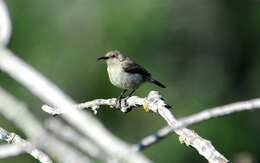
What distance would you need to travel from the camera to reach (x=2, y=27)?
1.90 m

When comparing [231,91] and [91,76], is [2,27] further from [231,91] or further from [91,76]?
[231,91]

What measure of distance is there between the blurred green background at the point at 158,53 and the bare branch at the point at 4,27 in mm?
12203

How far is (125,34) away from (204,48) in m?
3.29

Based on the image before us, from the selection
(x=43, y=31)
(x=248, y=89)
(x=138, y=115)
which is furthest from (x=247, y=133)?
(x=43, y=31)

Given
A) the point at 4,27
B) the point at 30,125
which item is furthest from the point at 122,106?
the point at 30,125

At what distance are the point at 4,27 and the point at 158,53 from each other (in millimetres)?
15491

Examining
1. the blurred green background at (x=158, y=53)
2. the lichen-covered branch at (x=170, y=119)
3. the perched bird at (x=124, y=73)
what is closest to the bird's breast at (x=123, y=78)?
the perched bird at (x=124, y=73)

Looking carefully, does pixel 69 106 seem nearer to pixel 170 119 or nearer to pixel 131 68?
pixel 170 119

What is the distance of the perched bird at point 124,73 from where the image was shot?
6844 millimetres

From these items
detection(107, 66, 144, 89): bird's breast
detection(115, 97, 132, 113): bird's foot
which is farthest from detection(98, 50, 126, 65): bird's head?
detection(115, 97, 132, 113): bird's foot

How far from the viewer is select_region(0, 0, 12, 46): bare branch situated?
167 cm

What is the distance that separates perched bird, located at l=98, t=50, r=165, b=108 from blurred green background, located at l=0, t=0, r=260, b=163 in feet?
22.3

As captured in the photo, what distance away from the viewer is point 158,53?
681 inches

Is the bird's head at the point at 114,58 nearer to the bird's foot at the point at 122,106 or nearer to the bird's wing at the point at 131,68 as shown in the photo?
the bird's wing at the point at 131,68
